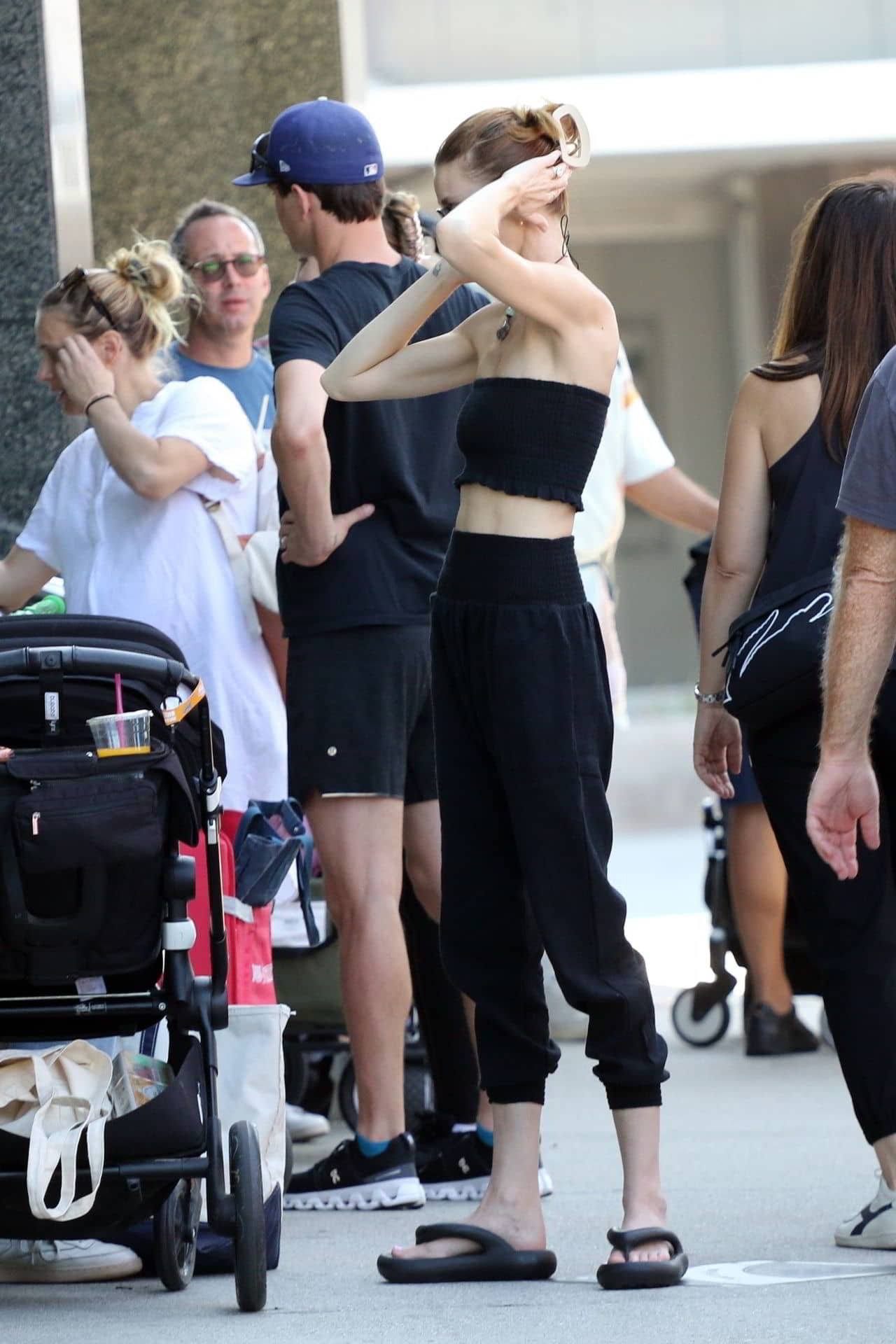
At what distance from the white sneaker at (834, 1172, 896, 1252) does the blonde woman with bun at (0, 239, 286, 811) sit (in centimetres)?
152

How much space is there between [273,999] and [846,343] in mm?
1552

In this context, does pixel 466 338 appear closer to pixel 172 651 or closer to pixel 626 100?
pixel 172 651

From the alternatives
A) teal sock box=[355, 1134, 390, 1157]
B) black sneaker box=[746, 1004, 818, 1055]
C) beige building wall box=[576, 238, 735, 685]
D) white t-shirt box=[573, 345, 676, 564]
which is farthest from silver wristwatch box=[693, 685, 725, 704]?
beige building wall box=[576, 238, 735, 685]

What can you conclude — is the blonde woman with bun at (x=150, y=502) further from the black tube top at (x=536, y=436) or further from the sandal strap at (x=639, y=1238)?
the sandal strap at (x=639, y=1238)

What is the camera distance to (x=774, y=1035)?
6.56 metres

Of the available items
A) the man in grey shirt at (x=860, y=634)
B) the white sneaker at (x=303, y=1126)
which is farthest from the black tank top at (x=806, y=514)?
the white sneaker at (x=303, y=1126)

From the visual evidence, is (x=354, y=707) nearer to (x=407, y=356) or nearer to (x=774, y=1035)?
(x=407, y=356)

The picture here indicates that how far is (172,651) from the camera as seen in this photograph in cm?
370

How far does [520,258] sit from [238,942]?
4.30ft

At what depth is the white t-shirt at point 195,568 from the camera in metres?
4.64

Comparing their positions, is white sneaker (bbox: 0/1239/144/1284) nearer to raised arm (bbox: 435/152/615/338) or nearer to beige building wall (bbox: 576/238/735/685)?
raised arm (bbox: 435/152/615/338)

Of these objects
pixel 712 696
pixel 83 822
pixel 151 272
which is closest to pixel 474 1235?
pixel 83 822

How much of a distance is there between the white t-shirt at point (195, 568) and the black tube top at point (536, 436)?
3.59 feet

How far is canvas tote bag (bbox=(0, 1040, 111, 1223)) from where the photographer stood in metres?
3.39
